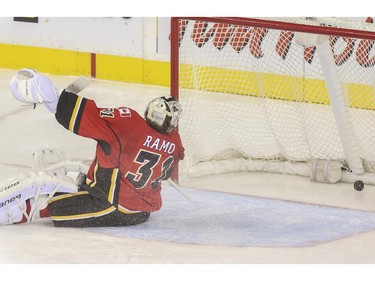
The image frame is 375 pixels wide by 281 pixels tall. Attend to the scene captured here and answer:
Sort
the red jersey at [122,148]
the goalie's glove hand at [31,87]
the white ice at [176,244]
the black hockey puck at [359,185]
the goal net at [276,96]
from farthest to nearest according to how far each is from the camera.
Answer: the goal net at [276,96] → the black hockey puck at [359,185] → the red jersey at [122,148] → the goalie's glove hand at [31,87] → the white ice at [176,244]

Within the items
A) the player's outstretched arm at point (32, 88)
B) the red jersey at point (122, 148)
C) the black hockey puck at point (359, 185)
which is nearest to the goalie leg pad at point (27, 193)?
the red jersey at point (122, 148)

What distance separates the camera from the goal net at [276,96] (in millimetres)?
6711

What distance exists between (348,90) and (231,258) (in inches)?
76.1

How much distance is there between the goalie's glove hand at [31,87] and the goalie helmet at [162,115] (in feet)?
1.50

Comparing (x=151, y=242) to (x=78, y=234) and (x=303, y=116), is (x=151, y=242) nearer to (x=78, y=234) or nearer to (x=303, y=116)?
(x=78, y=234)

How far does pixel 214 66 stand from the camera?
755 cm

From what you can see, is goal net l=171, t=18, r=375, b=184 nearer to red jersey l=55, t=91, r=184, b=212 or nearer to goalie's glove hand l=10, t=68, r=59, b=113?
red jersey l=55, t=91, r=184, b=212

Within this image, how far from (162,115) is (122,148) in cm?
23

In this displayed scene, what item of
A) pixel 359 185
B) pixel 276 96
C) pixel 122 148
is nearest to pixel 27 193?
pixel 122 148

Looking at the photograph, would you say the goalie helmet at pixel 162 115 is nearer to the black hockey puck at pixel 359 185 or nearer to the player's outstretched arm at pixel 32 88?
the player's outstretched arm at pixel 32 88

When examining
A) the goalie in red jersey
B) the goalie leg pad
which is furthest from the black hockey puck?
the goalie leg pad

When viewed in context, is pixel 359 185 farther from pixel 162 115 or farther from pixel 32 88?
pixel 32 88

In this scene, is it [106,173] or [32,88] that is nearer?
[32,88]

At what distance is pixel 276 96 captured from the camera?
24.2 ft
